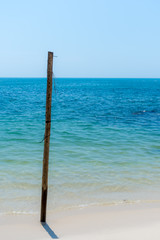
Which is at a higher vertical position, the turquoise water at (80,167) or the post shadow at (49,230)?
the turquoise water at (80,167)

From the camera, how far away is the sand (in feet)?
22.7

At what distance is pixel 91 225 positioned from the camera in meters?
7.49

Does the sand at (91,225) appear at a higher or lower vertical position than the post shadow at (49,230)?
higher

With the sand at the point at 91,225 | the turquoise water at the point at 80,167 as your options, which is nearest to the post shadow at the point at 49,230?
the sand at the point at 91,225

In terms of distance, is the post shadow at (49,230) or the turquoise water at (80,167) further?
the turquoise water at (80,167)

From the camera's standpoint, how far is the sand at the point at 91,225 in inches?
273

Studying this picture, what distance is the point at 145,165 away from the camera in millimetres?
13008

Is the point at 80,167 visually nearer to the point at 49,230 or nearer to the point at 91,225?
the point at 91,225

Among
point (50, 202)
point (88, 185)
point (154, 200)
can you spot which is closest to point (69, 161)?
point (88, 185)

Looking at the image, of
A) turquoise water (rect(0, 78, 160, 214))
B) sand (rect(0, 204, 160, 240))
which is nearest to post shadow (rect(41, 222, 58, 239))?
sand (rect(0, 204, 160, 240))

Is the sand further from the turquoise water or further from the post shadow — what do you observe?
the turquoise water

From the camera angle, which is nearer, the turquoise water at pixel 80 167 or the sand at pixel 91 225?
the sand at pixel 91 225

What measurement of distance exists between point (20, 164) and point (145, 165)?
582 centimetres

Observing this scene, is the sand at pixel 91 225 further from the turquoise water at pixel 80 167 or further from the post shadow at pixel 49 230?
the turquoise water at pixel 80 167
